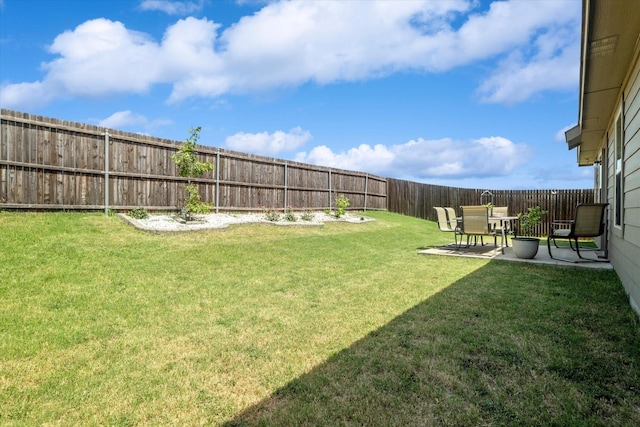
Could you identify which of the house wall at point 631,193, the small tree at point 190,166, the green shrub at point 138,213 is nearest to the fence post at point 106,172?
the green shrub at point 138,213

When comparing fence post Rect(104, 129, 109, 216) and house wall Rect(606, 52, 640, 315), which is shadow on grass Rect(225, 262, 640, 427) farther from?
fence post Rect(104, 129, 109, 216)

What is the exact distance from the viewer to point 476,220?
7234 mm

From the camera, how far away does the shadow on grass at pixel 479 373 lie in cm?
178

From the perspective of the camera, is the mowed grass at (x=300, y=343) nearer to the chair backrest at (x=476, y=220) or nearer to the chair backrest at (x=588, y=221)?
the chair backrest at (x=588, y=221)

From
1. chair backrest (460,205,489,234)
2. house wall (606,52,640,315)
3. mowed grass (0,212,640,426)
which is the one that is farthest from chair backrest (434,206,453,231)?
house wall (606,52,640,315)

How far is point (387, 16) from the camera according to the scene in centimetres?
802

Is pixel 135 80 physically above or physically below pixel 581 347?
above

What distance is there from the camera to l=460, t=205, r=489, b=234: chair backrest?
7.11 meters

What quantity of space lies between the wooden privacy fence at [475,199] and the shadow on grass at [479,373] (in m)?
10.4

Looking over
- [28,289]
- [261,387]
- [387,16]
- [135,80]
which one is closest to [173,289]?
[28,289]

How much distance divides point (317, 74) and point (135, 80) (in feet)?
20.9

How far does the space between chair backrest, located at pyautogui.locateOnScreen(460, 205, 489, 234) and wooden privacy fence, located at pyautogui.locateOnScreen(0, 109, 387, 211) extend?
22.7ft

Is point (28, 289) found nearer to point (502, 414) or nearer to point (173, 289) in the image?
point (173, 289)

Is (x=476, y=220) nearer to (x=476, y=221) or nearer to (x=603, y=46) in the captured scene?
(x=476, y=221)
